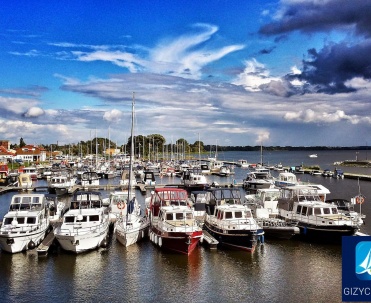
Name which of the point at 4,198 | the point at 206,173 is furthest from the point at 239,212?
the point at 206,173

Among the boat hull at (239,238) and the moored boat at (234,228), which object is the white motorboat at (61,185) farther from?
the boat hull at (239,238)

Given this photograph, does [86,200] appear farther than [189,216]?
Yes

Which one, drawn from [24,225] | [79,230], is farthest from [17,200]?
[79,230]

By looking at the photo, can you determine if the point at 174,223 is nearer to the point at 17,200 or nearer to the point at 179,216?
the point at 179,216

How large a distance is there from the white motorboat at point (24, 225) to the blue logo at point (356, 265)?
86.6 feet

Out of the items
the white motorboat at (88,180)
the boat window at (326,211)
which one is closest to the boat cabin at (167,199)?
the boat window at (326,211)

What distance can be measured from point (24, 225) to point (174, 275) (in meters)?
14.3

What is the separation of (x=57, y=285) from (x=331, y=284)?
1867 cm

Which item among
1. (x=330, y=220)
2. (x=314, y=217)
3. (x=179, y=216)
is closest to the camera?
(x=179, y=216)

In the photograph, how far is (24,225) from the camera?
34688mm

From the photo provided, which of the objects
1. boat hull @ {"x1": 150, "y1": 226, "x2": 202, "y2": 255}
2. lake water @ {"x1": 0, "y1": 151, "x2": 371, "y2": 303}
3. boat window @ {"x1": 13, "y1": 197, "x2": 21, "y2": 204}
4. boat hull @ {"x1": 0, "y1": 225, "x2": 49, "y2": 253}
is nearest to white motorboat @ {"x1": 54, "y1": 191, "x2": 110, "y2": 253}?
lake water @ {"x1": 0, "y1": 151, "x2": 371, "y2": 303}

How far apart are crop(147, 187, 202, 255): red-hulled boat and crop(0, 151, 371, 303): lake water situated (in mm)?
889

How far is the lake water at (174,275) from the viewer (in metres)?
25.8

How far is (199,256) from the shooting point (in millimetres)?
33406
